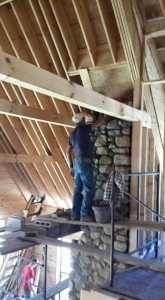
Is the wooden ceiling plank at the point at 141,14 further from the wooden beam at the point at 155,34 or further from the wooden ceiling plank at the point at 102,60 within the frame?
the wooden ceiling plank at the point at 102,60

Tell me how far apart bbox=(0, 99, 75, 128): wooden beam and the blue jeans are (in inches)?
37.8

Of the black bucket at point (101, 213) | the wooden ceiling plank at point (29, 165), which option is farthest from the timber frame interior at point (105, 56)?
the wooden ceiling plank at point (29, 165)

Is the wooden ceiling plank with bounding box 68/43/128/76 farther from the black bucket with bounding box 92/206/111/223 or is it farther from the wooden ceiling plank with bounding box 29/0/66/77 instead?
the black bucket with bounding box 92/206/111/223

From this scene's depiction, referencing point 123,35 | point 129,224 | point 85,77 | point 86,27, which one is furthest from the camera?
point 85,77

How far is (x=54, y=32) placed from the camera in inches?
177

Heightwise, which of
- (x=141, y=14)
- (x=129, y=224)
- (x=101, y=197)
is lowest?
(x=129, y=224)

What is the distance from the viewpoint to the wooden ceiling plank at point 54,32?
4328 mm

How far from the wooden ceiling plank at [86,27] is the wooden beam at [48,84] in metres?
1.20

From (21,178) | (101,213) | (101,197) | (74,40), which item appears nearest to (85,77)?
(74,40)

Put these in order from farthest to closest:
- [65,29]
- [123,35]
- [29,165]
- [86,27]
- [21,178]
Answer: [21,178] → [29,165] → [65,29] → [86,27] → [123,35]

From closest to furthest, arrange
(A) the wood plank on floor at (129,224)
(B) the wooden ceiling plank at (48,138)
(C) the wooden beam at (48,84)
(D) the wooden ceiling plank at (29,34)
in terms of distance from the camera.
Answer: (C) the wooden beam at (48,84) → (A) the wood plank on floor at (129,224) → (D) the wooden ceiling plank at (29,34) → (B) the wooden ceiling plank at (48,138)

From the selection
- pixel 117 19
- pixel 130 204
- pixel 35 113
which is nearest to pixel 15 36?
pixel 35 113

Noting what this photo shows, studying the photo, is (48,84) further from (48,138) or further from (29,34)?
(48,138)

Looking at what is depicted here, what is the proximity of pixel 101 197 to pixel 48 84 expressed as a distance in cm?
246
